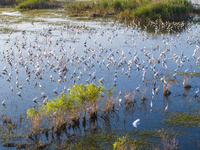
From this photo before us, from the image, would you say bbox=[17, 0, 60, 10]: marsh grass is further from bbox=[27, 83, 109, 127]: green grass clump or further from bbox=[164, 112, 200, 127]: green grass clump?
bbox=[164, 112, 200, 127]: green grass clump

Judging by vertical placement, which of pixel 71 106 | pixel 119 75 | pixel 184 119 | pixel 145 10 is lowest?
pixel 184 119

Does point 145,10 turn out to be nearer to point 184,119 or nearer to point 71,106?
point 184,119

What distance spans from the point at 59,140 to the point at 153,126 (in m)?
3.70

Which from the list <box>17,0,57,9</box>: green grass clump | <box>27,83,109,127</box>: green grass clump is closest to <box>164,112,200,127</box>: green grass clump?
<box>27,83,109,127</box>: green grass clump

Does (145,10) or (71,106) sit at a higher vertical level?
(145,10)

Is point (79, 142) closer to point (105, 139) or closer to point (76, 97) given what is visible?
point (105, 139)

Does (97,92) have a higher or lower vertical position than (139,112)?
higher

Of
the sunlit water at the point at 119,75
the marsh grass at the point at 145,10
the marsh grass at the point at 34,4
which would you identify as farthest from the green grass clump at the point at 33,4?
the sunlit water at the point at 119,75

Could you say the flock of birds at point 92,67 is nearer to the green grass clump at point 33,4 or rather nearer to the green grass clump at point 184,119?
the green grass clump at point 184,119

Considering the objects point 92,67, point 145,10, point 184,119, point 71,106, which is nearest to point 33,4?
point 145,10

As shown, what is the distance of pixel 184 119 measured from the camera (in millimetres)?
11195

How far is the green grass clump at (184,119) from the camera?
1082 centimetres

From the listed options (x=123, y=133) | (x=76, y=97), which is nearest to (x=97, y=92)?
(x=76, y=97)

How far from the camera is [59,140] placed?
9602 mm
